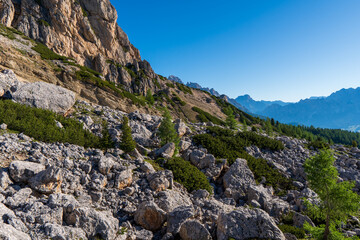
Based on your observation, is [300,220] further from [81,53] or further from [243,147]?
[81,53]

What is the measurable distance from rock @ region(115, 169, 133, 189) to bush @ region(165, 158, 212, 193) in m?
6.31

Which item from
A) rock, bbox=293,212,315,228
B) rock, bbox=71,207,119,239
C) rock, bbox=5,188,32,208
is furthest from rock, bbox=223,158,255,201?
rock, bbox=5,188,32,208

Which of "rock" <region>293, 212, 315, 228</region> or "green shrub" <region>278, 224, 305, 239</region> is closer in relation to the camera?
"green shrub" <region>278, 224, 305, 239</region>

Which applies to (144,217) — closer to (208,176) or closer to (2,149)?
(2,149)

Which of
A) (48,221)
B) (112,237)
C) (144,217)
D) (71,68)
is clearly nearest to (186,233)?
(144,217)

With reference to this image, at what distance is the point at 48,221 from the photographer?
31.8 feet

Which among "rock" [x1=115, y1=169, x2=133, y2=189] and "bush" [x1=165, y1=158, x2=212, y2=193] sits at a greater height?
"bush" [x1=165, y1=158, x2=212, y2=193]

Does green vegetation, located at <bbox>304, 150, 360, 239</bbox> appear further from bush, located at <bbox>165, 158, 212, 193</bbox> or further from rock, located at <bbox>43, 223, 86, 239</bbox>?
rock, located at <bbox>43, 223, 86, 239</bbox>

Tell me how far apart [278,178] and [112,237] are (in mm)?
26616

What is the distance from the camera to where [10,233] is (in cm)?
746

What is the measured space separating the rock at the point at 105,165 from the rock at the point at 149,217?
519 cm

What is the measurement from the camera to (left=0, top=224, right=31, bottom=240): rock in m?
7.10

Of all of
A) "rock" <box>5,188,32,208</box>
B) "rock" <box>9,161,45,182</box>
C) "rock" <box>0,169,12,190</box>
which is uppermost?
"rock" <box>9,161,45,182</box>

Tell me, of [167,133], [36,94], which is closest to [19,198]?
[36,94]
